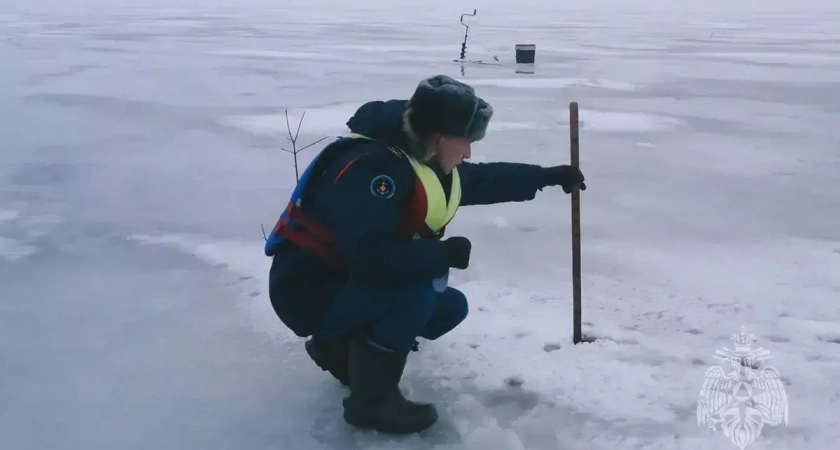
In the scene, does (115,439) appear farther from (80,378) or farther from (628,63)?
(628,63)

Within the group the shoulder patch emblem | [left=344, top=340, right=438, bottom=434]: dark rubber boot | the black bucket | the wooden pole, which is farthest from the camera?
the black bucket

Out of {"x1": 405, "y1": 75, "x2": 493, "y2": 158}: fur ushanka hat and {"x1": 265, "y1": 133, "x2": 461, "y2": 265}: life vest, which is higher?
{"x1": 405, "y1": 75, "x2": 493, "y2": 158}: fur ushanka hat

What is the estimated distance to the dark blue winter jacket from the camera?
71.4 inches

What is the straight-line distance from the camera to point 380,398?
209 cm

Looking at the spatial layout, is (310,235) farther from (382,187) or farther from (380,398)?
(380,398)

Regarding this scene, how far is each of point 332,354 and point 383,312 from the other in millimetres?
353

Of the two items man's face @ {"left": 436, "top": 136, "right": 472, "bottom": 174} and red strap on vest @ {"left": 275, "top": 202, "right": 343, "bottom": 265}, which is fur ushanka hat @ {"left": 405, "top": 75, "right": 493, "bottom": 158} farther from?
red strap on vest @ {"left": 275, "top": 202, "right": 343, "bottom": 265}

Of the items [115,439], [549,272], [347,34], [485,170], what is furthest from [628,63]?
[115,439]

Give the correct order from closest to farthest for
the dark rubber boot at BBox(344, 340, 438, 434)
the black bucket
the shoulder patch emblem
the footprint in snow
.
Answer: the shoulder patch emblem → the dark rubber boot at BBox(344, 340, 438, 434) → the footprint in snow → the black bucket

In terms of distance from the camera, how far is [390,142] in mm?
1917

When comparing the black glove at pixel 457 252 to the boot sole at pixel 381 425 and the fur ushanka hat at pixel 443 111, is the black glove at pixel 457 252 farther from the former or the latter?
the boot sole at pixel 381 425

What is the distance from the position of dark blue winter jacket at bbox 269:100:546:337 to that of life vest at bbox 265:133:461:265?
2 cm

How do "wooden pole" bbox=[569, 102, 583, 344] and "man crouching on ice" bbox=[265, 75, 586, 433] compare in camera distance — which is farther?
"wooden pole" bbox=[569, 102, 583, 344]

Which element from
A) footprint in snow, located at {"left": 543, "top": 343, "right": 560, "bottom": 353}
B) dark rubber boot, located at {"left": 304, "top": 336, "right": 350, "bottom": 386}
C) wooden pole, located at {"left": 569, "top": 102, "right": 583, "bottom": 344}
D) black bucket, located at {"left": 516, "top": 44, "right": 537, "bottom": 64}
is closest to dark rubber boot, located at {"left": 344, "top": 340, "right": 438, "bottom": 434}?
dark rubber boot, located at {"left": 304, "top": 336, "right": 350, "bottom": 386}
